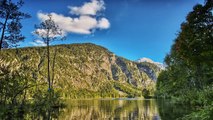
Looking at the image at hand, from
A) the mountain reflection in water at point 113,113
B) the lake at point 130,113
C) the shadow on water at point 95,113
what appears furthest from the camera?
the mountain reflection in water at point 113,113

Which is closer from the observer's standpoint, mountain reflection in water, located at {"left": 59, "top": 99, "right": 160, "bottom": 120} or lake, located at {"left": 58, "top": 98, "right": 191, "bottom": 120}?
lake, located at {"left": 58, "top": 98, "right": 191, "bottom": 120}

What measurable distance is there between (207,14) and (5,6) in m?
23.6

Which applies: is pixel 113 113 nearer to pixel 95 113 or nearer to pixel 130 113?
pixel 130 113

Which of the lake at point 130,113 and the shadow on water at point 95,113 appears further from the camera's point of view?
the lake at point 130,113

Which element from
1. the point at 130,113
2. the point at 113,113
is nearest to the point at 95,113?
the point at 113,113

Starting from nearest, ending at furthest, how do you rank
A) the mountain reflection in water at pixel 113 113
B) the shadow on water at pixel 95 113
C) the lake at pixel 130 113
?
1. the shadow on water at pixel 95 113
2. the lake at pixel 130 113
3. the mountain reflection in water at pixel 113 113

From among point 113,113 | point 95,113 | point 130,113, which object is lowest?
point 95,113

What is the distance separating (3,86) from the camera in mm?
12086

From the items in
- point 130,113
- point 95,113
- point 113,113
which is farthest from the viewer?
point 95,113

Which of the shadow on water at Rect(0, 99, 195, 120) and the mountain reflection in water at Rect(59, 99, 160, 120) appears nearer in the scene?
the shadow on water at Rect(0, 99, 195, 120)

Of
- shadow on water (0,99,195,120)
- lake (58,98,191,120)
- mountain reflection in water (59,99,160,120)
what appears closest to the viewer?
shadow on water (0,99,195,120)

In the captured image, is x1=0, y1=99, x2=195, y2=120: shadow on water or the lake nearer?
x1=0, y1=99, x2=195, y2=120: shadow on water

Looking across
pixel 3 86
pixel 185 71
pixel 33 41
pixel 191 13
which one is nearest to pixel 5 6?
pixel 3 86

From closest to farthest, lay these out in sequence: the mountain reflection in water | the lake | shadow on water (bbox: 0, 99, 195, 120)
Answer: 1. shadow on water (bbox: 0, 99, 195, 120)
2. the lake
3. the mountain reflection in water
